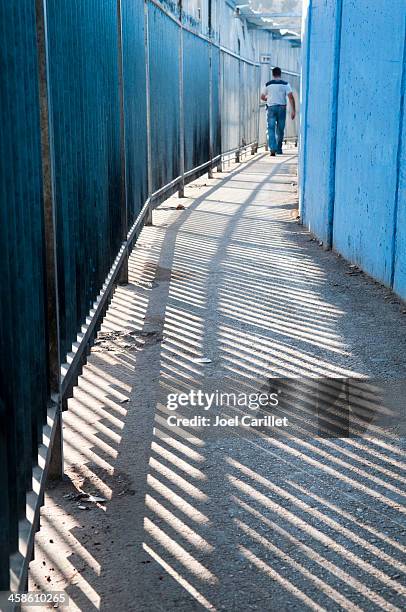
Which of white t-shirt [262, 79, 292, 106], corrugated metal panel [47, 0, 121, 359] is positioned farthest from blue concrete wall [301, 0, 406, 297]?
white t-shirt [262, 79, 292, 106]

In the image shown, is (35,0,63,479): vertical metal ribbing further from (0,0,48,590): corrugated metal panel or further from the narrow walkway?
the narrow walkway

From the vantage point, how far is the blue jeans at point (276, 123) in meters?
22.6

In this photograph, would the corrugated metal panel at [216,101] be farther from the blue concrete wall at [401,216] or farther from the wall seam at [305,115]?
the blue concrete wall at [401,216]

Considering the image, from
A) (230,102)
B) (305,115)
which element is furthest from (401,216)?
Result: (230,102)

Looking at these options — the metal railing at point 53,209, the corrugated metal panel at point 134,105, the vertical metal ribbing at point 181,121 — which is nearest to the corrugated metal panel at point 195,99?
the vertical metal ribbing at point 181,121

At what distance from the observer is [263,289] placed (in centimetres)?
722

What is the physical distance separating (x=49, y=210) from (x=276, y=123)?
20.6 m

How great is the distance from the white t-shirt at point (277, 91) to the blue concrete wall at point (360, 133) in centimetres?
1223

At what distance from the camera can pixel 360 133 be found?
7.71 metres

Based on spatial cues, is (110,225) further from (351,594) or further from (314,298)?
(351,594)

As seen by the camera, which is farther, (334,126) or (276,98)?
(276,98)

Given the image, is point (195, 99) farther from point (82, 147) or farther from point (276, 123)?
point (82, 147)

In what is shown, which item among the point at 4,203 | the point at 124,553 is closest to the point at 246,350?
the point at 124,553

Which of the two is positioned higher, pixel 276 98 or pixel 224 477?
pixel 276 98
